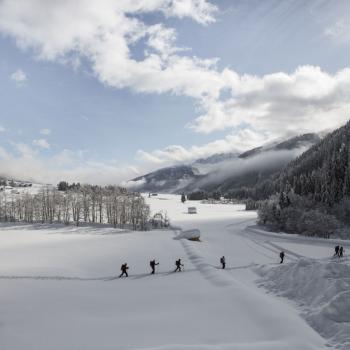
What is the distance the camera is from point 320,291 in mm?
23031

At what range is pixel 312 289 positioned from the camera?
2383cm

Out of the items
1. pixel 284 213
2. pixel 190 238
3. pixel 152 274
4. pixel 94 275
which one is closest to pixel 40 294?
pixel 94 275

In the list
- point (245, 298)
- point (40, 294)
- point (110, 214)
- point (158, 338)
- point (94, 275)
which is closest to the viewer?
point (158, 338)

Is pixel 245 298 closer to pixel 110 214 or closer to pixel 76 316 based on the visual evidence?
pixel 76 316

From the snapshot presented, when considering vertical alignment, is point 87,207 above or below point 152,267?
above

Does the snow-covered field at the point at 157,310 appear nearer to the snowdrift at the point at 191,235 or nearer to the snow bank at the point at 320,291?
the snow bank at the point at 320,291

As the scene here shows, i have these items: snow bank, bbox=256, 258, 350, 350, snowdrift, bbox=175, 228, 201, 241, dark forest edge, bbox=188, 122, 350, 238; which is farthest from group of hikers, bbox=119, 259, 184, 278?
dark forest edge, bbox=188, 122, 350, 238

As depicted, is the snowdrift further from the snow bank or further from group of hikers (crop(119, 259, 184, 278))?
the snow bank

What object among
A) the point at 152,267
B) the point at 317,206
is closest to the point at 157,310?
the point at 152,267

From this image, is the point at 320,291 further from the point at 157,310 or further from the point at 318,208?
the point at 318,208

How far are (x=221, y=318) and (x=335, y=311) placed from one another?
6503 millimetres

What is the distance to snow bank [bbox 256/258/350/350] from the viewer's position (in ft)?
58.8

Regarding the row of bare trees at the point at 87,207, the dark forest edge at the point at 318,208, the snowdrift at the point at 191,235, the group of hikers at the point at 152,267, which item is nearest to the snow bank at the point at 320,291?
the group of hikers at the point at 152,267

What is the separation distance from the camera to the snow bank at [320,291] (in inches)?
706
